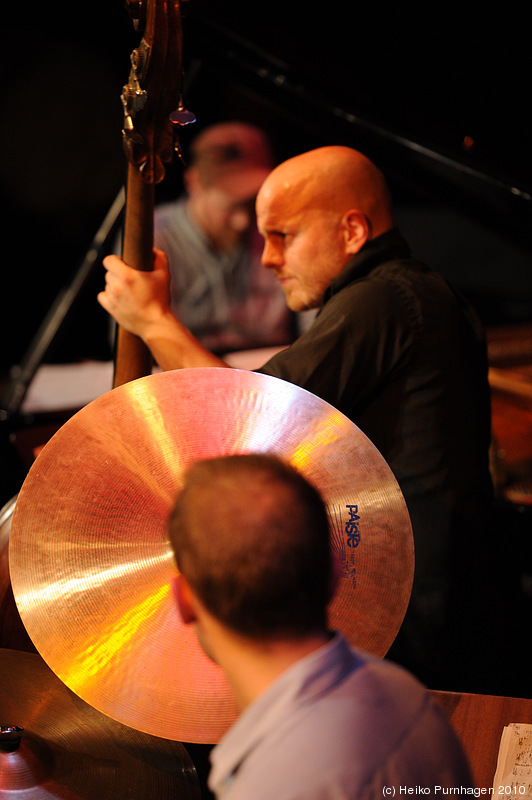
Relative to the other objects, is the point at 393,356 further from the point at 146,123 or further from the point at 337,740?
the point at 337,740

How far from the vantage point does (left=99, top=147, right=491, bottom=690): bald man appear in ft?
4.24

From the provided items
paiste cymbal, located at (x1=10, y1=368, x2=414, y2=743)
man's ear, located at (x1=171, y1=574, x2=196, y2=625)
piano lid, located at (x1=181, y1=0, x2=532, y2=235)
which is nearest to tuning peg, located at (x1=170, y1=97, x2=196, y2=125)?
paiste cymbal, located at (x1=10, y1=368, x2=414, y2=743)

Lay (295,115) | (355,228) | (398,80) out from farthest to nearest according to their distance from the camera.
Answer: (398,80), (295,115), (355,228)

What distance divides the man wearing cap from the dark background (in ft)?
0.29

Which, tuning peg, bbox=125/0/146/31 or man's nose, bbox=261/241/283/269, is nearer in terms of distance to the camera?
tuning peg, bbox=125/0/146/31

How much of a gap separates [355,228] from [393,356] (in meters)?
0.33

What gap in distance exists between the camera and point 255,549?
0.60 meters

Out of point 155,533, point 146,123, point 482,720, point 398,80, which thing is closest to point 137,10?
point 146,123

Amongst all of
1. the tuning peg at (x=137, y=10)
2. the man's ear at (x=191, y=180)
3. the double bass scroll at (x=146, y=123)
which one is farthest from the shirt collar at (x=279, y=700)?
→ the man's ear at (x=191, y=180)

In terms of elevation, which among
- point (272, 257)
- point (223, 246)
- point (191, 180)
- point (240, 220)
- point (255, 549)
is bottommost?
point (223, 246)

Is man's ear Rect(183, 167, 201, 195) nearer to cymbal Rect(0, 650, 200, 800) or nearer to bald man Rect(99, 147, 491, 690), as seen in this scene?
bald man Rect(99, 147, 491, 690)

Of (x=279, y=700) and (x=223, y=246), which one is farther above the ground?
(x=279, y=700)

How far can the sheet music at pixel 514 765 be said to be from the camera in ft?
3.60

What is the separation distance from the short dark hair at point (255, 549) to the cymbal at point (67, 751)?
1.90ft
